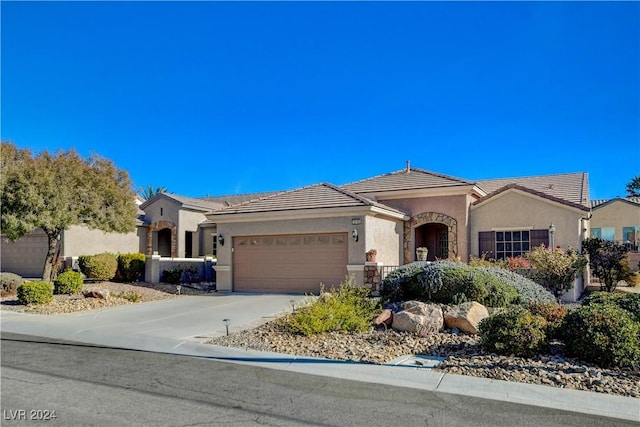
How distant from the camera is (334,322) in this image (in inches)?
409

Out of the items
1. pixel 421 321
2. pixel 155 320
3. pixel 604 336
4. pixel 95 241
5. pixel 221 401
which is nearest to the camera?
pixel 221 401

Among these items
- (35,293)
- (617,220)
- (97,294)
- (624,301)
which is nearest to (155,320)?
(97,294)

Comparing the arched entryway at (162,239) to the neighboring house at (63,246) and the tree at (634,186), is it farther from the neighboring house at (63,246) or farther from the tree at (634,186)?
the tree at (634,186)

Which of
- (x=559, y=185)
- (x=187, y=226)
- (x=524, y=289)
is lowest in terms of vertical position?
(x=524, y=289)

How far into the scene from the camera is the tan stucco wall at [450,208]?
790 inches

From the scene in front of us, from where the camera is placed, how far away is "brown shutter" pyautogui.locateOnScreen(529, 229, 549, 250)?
61.7 ft

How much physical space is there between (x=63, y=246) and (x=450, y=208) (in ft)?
59.4

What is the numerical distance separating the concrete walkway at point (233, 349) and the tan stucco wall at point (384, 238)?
11.8 ft

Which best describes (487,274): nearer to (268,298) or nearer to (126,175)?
(268,298)

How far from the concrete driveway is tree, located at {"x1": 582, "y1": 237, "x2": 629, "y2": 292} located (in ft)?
36.1

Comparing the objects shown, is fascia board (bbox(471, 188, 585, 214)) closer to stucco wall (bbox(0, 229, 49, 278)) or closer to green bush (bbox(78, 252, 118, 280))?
green bush (bbox(78, 252, 118, 280))

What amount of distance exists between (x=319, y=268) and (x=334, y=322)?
7.72 metres

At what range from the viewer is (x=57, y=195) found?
17.5 metres

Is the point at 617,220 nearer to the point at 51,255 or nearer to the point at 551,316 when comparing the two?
the point at 551,316
